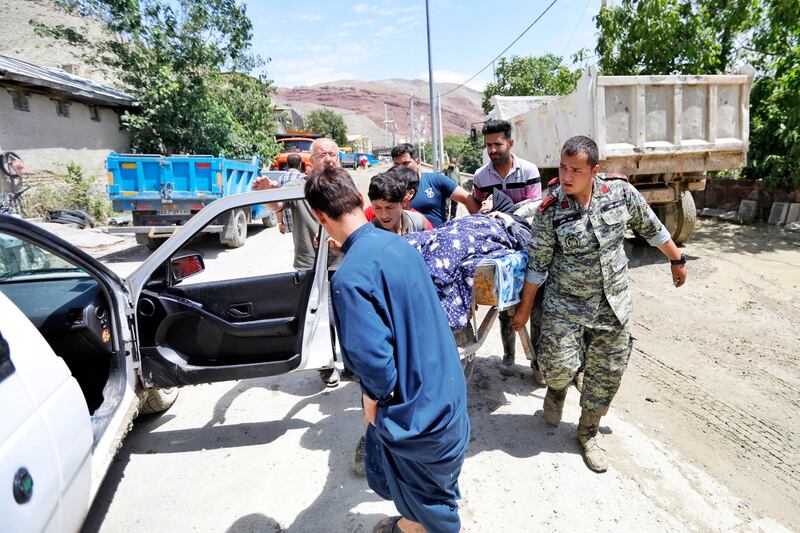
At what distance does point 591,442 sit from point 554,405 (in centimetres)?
30

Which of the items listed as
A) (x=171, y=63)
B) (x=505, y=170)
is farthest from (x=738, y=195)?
(x=171, y=63)

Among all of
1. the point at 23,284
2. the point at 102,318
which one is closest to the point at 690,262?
the point at 102,318

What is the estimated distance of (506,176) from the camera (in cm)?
348

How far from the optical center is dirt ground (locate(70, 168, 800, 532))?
228 centimetres

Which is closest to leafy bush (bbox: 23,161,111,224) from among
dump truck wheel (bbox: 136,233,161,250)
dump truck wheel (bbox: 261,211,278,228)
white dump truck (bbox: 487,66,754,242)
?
dump truck wheel (bbox: 136,233,161,250)

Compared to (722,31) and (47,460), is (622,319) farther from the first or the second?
(722,31)

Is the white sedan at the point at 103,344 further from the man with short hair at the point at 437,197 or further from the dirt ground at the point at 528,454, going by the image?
the man with short hair at the point at 437,197

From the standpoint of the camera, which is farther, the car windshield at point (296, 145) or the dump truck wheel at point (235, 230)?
the car windshield at point (296, 145)

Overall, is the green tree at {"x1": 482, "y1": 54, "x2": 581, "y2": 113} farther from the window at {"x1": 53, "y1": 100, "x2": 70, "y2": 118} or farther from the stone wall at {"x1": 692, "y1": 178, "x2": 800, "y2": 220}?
the window at {"x1": 53, "y1": 100, "x2": 70, "y2": 118}

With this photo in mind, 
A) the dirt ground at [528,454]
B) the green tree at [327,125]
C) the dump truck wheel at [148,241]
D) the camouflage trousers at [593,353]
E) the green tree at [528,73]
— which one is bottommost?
the dirt ground at [528,454]

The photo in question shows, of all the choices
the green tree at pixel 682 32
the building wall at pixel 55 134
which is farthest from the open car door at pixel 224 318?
the building wall at pixel 55 134

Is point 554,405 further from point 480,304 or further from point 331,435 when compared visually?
point 331,435

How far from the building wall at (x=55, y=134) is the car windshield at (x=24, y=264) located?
9.06m

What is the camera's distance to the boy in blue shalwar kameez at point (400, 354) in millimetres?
1372
